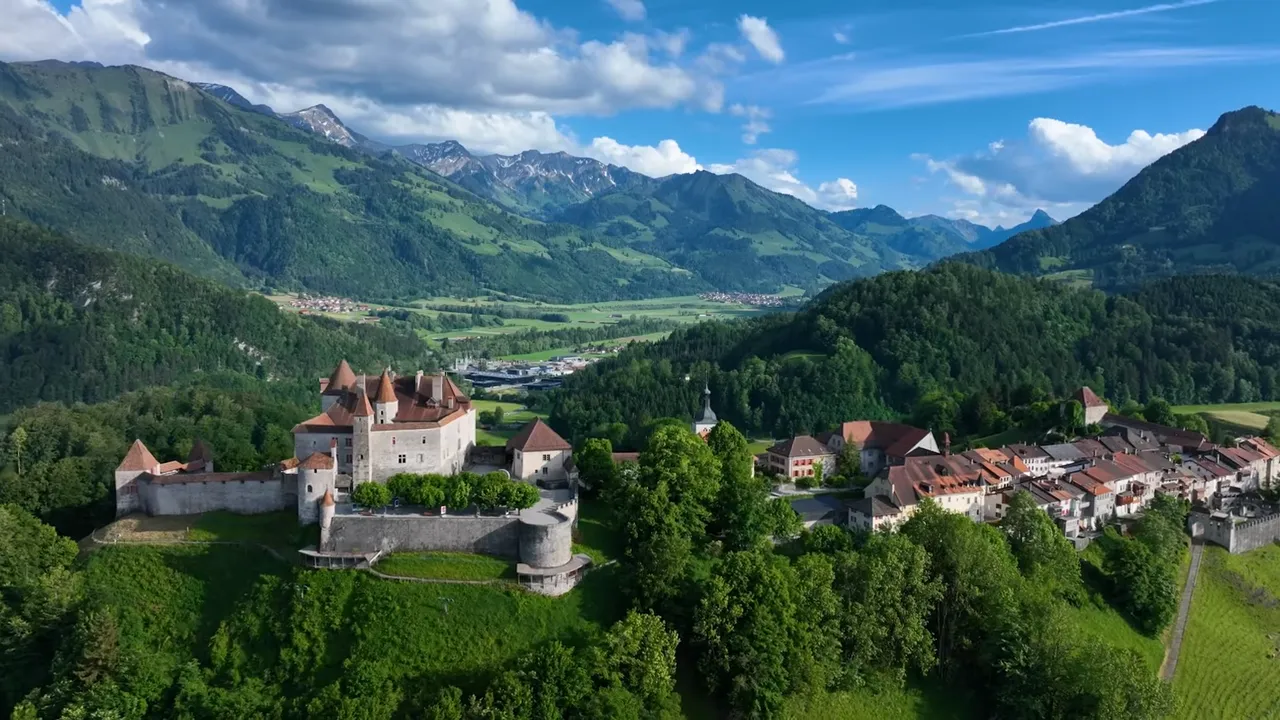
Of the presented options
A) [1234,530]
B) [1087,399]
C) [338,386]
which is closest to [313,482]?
[338,386]

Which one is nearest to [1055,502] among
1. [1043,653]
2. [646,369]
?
[1043,653]

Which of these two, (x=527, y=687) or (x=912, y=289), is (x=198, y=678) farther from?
(x=912, y=289)

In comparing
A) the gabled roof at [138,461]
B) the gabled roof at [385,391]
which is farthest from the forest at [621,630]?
the gabled roof at [385,391]

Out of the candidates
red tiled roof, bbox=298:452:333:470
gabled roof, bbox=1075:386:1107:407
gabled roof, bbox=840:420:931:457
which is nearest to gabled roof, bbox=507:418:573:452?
red tiled roof, bbox=298:452:333:470

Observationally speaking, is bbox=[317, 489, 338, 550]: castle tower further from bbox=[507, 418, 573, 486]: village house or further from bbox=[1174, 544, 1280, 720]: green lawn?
bbox=[1174, 544, 1280, 720]: green lawn

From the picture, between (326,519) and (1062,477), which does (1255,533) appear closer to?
(1062,477)

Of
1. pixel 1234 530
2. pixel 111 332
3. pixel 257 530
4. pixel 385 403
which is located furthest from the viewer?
pixel 111 332

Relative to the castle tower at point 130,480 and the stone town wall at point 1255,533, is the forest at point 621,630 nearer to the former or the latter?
the castle tower at point 130,480
